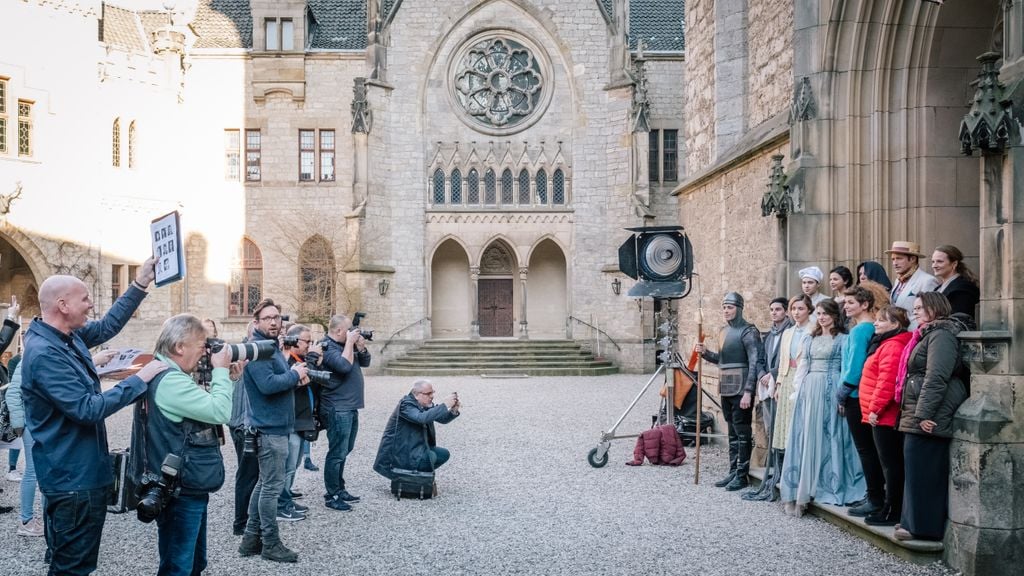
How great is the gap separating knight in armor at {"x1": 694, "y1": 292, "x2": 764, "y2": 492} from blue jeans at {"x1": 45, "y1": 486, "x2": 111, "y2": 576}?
19.1ft

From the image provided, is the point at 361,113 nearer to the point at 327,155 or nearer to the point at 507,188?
the point at 327,155

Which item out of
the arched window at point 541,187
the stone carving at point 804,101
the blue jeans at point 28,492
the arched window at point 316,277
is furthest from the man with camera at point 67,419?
the arched window at point 541,187

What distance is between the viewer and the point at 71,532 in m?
4.18

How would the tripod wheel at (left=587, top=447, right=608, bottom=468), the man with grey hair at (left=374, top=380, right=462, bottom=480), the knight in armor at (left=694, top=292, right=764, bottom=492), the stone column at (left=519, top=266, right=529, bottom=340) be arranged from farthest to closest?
1. the stone column at (left=519, top=266, right=529, bottom=340)
2. the tripod wheel at (left=587, top=447, right=608, bottom=468)
3. the knight in armor at (left=694, top=292, right=764, bottom=492)
4. the man with grey hair at (left=374, top=380, right=462, bottom=480)

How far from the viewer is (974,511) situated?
549 cm

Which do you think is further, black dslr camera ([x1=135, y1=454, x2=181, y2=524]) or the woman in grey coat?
the woman in grey coat

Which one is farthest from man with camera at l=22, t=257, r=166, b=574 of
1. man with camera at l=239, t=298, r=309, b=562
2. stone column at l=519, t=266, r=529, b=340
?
stone column at l=519, t=266, r=529, b=340

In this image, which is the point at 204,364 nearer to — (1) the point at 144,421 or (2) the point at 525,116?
(1) the point at 144,421

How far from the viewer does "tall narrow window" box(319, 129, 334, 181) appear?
27.9 metres

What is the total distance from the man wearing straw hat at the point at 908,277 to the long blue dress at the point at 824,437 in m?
0.57

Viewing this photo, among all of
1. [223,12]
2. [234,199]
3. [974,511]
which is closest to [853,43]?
[974,511]

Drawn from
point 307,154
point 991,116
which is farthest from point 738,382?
point 307,154

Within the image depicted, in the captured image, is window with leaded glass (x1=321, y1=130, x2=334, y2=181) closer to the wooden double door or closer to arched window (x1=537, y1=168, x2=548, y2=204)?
the wooden double door

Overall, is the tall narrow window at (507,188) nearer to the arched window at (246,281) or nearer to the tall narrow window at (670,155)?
the tall narrow window at (670,155)
